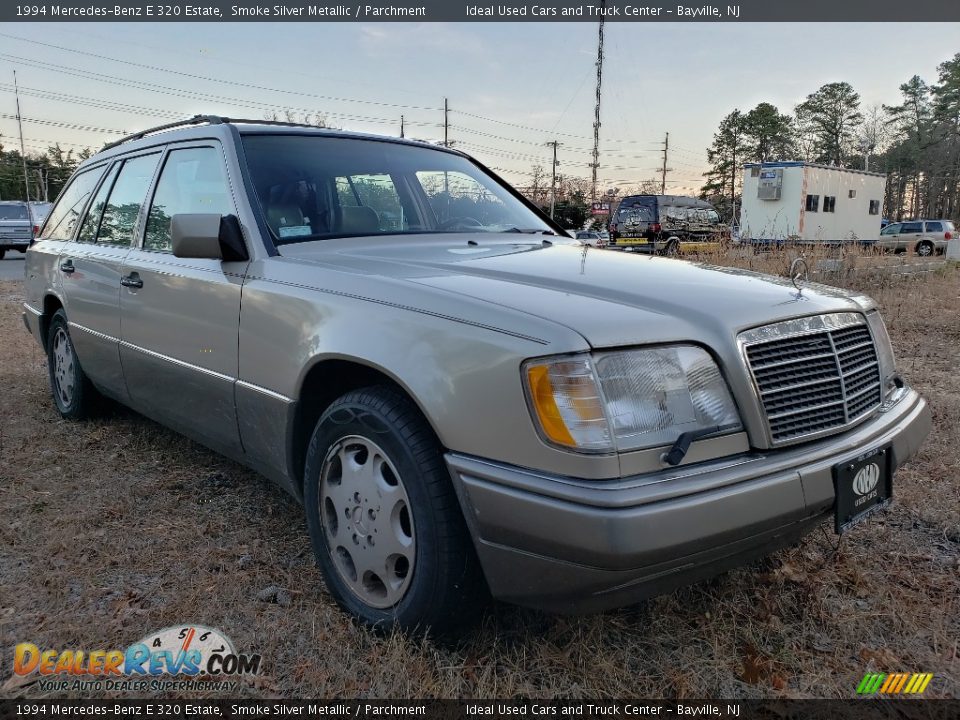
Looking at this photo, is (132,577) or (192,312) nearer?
(132,577)

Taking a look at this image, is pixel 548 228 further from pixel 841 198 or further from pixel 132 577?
pixel 841 198

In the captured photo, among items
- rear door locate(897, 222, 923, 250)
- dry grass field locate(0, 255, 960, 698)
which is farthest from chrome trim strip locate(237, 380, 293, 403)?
rear door locate(897, 222, 923, 250)

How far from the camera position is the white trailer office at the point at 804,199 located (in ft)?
80.4

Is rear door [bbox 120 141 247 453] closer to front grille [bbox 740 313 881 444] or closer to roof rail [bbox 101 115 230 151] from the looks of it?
roof rail [bbox 101 115 230 151]

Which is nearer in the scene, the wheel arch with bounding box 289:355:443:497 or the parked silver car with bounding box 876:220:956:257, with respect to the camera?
the wheel arch with bounding box 289:355:443:497

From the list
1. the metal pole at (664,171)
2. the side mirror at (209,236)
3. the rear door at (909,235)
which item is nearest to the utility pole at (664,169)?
the metal pole at (664,171)


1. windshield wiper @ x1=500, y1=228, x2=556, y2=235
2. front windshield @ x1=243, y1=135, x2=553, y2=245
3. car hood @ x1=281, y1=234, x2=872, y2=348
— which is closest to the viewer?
car hood @ x1=281, y1=234, x2=872, y2=348

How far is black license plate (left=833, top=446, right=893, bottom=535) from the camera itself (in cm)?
194

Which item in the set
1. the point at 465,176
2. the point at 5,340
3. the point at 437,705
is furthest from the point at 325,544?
the point at 5,340

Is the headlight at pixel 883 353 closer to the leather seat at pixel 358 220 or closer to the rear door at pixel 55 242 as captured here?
the leather seat at pixel 358 220

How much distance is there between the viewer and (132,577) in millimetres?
2574

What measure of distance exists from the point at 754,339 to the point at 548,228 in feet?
6.29

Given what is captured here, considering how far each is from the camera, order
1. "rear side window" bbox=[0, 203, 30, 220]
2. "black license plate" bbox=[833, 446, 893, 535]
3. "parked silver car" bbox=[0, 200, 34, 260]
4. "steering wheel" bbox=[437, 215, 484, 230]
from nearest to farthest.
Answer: "black license plate" bbox=[833, 446, 893, 535]
"steering wheel" bbox=[437, 215, 484, 230]
"parked silver car" bbox=[0, 200, 34, 260]
"rear side window" bbox=[0, 203, 30, 220]

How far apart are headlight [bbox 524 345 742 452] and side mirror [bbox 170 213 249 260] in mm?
Answer: 1460
